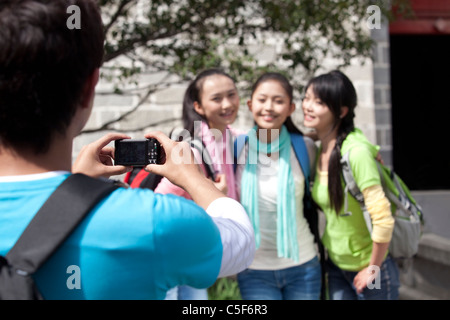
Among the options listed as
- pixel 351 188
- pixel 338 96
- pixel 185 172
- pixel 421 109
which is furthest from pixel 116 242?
pixel 421 109

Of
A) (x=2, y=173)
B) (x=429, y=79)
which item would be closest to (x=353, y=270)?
(x=2, y=173)

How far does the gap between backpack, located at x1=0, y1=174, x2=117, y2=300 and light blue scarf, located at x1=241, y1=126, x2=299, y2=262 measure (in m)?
1.53

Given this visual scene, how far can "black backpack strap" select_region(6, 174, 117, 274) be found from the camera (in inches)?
32.9

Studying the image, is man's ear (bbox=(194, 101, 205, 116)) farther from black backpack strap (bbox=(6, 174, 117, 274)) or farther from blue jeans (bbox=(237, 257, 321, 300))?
black backpack strap (bbox=(6, 174, 117, 274))

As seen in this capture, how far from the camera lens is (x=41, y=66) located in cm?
86

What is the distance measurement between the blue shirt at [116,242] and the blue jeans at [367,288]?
1.62 m

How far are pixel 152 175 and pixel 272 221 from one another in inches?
29.4

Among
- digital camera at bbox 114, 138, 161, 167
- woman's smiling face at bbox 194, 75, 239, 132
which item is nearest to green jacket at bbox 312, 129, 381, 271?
woman's smiling face at bbox 194, 75, 239, 132

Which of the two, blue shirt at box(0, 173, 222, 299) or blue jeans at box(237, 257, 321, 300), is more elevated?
blue shirt at box(0, 173, 222, 299)

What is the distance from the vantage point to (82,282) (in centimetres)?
90

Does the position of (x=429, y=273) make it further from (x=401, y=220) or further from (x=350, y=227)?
(x=350, y=227)

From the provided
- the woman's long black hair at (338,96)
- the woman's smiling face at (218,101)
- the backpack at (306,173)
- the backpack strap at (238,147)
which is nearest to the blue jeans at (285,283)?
the backpack at (306,173)

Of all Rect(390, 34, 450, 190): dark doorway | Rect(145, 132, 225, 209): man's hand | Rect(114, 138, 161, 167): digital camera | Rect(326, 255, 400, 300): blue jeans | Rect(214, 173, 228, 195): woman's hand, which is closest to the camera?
Rect(145, 132, 225, 209): man's hand
